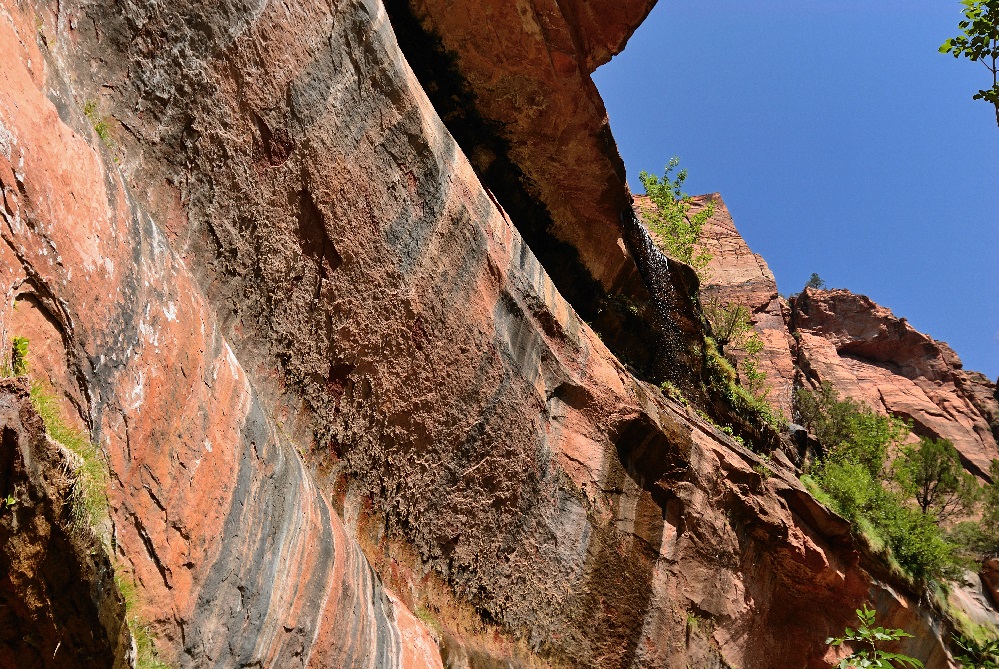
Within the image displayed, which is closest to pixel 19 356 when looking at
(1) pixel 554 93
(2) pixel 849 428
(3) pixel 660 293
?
(1) pixel 554 93

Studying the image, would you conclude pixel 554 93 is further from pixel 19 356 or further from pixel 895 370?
pixel 895 370

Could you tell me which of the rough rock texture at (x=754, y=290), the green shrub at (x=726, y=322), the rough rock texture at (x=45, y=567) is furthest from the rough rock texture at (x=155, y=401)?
the rough rock texture at (x=754, y=290)

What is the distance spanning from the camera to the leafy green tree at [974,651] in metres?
14.5

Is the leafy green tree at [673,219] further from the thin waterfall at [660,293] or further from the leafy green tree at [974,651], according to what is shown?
the leafy green tree at [974,651]

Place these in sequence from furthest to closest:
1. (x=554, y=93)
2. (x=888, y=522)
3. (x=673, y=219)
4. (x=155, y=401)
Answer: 1. (x=673, y=219)
2. (x=888, y=522)
3. (x=554, y=93)
4. (x=155, y=401)

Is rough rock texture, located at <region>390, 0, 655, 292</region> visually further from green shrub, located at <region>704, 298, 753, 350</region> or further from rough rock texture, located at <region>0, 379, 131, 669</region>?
green shrub, located at <region>704, 298, 753, 350</region>

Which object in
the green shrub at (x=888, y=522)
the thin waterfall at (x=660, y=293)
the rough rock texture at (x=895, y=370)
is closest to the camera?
the green shrub at (x=888, y=522)

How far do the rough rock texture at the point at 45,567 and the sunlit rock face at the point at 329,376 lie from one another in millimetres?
314

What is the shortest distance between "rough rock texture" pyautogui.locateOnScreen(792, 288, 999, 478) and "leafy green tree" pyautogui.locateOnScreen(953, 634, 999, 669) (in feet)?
72.7

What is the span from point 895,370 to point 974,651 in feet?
94.0

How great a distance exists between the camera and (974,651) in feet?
48.5

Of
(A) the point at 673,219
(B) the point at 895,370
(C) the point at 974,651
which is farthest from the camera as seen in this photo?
(B) the point at 895,370

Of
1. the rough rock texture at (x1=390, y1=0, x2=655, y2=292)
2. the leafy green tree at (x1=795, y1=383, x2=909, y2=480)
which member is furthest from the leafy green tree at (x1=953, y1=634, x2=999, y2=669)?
the rough rock texture at (x1=390, y1=0, x2=655, y2=292)

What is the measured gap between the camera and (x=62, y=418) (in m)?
3.02
